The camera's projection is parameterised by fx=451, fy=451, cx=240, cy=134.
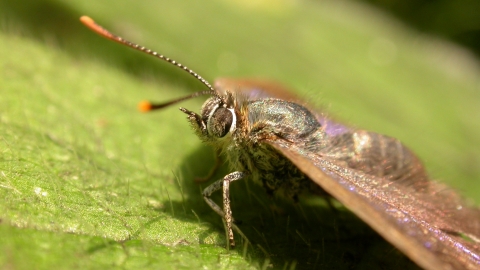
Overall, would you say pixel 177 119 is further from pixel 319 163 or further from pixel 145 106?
pixel 319 163

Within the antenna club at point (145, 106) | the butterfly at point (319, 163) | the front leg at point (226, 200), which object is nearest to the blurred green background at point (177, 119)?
the front leg at point (226, 200)

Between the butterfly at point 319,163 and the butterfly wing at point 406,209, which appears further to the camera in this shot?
the butterfly at point 319,163

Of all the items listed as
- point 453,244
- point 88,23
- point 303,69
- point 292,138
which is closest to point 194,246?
point 292,138

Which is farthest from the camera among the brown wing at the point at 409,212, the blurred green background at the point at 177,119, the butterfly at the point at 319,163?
the butterfly at the point at 319,163

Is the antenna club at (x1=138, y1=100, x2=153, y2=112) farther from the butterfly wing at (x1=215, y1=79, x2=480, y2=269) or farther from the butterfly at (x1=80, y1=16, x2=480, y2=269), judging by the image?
the butterfly wing at (x1=215, y1=79, x2=480, y2=269)

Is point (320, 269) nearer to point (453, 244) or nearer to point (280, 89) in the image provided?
point (453, 244)

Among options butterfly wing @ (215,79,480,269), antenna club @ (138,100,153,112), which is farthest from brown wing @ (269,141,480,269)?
antenna club @ (138,100,153,112)

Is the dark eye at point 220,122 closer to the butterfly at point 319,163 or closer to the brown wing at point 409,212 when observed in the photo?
the butterfly at point 319,163

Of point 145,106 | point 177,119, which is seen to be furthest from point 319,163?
point 177,119
